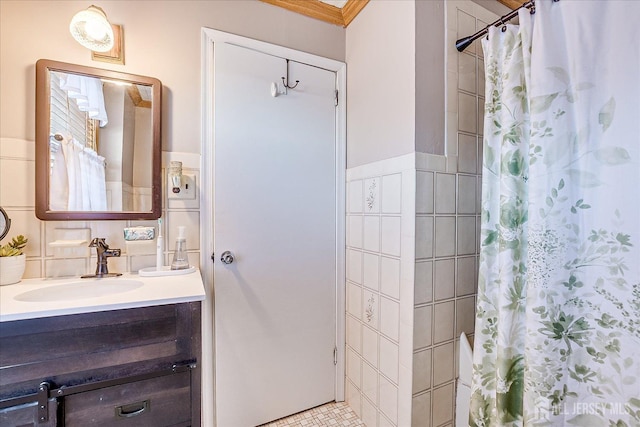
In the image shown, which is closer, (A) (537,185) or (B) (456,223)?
(A) (537,185)

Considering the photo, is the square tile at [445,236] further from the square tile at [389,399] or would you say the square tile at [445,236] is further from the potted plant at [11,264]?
the potted plant at [11,264]

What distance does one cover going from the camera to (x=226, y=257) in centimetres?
141

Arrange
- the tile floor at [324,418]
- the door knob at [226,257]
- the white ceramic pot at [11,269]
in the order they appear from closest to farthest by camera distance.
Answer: the white ceramic pot at [11,269]
the door knob at [226,257]
the tile floor at [324,418]

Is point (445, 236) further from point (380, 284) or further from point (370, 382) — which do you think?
point (370, 382)

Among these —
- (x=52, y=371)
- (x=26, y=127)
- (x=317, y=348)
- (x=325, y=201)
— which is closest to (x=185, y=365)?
(x=52, y=371)

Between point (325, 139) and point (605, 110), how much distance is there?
1.14 meters

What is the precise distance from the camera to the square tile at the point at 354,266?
1.57m

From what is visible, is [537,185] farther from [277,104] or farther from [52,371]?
[52,371]

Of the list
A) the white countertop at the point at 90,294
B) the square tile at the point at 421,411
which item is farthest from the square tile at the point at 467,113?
the white countertop at the point at 90,294

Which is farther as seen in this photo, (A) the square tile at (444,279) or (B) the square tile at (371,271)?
(B) the square tile at (371,271)

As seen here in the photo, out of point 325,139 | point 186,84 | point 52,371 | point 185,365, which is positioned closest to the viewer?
point 52,371

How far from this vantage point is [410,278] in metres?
1.20

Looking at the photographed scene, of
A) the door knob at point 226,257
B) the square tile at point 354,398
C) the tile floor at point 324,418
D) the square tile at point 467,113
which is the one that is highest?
the square tile at point 467,113

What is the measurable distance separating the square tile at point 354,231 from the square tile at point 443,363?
61cm
